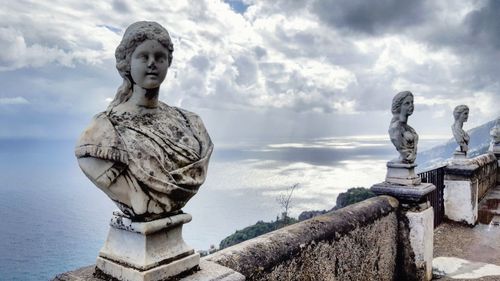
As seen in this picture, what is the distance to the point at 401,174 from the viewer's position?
16.9 ft

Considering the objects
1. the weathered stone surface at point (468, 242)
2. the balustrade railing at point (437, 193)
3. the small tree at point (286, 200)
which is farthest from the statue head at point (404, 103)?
the small tree at point (286, 200)

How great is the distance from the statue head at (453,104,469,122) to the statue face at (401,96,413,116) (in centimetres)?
377

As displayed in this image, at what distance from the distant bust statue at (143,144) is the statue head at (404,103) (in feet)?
12.1

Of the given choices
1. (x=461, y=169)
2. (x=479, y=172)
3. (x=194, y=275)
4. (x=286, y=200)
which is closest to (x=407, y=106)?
(x=461, y=169)

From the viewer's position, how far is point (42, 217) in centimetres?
1546

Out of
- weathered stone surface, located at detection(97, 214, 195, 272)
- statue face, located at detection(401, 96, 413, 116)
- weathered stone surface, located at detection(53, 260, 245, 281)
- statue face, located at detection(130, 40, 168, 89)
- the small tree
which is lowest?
the small tree

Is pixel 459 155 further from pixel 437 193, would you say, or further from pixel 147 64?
pixel 147 64

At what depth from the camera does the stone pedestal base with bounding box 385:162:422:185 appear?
508 cm

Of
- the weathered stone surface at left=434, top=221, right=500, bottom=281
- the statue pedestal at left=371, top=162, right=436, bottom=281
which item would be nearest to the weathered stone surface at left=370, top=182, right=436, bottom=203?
the statue pedestal at left=371, top=162, right=436, bottom=281

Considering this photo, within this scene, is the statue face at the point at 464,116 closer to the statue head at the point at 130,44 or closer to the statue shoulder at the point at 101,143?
the statue head at the point at 130,44

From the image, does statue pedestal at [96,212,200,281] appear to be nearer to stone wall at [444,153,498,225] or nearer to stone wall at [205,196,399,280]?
stone wall at [205,196,399,280]

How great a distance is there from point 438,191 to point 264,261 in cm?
613

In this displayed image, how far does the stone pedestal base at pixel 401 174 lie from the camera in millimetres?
5082

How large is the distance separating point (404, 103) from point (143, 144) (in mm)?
4080
